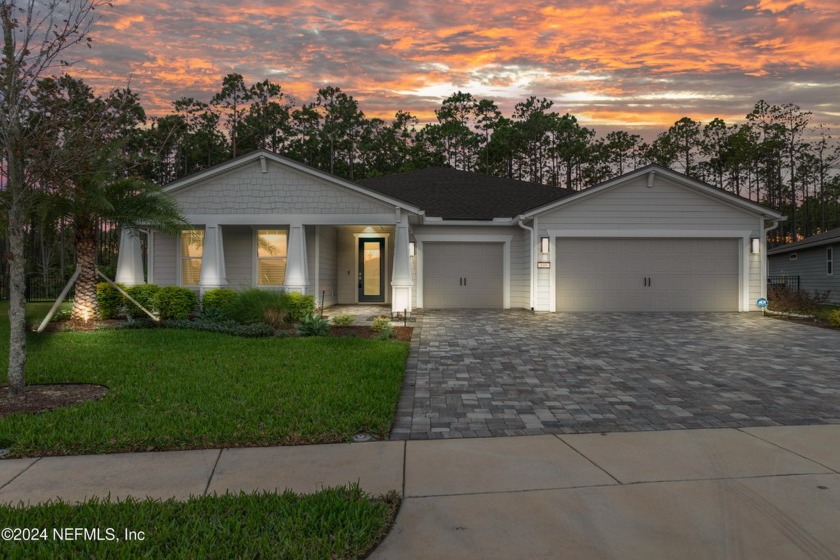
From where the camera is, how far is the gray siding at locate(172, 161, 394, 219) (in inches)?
570

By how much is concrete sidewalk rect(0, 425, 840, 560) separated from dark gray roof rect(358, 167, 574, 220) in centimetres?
1240

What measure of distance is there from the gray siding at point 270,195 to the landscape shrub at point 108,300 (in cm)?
301

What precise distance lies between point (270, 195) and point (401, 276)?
462 centimetres

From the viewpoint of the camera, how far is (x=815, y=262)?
23.0 m

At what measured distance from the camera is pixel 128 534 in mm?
2721

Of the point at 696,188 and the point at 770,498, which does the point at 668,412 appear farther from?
the point at 696,188

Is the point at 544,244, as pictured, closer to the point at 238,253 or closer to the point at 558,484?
the point at 238,253

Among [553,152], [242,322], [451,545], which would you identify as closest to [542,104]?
[553,152]

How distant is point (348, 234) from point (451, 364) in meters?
11.0

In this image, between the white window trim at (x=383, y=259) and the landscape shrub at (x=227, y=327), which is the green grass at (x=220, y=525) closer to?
the landscape shrub at (x=227, y=327)

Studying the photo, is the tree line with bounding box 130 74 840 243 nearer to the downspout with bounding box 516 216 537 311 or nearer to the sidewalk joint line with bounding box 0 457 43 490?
the downspout with bounding box 516 216 537 311

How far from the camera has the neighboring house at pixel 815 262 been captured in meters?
21.2

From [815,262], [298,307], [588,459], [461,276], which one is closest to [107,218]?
[298,307]

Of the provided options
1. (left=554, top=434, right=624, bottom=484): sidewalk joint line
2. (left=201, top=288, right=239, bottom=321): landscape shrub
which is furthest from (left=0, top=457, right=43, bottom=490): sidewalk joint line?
(left=201, top=288, right=239, bottom=321): landscape shrub
